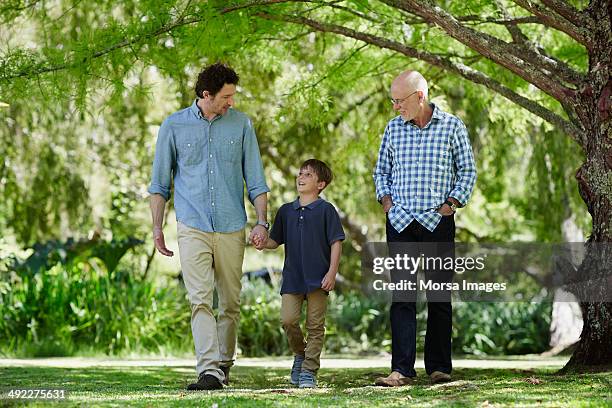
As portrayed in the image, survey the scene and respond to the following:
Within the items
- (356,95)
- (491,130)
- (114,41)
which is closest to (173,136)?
(114,41)

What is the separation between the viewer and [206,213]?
18.5 feet

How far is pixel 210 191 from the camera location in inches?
223

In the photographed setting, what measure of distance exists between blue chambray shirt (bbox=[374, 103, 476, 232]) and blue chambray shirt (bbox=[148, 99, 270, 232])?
828mm

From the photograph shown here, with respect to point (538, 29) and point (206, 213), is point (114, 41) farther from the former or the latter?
point (538, 29)

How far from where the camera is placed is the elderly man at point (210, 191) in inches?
220

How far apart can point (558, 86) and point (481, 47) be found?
1.93 feet

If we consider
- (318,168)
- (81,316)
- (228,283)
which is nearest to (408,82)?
(318,168)

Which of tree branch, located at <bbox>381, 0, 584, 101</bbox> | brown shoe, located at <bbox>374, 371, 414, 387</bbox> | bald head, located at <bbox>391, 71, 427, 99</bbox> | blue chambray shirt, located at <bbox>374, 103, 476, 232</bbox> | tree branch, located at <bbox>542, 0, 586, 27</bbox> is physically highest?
tree branch, located at <bbox>542, 0, 586, 27</bbox>

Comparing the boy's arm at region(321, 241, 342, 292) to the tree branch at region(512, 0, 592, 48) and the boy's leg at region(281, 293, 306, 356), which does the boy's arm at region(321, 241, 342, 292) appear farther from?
the tree branch at region(512, 0, 592, 48)

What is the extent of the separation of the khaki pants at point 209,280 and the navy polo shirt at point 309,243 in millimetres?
293

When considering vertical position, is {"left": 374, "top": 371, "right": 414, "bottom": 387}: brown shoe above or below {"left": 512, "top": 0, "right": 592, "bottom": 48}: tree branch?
below

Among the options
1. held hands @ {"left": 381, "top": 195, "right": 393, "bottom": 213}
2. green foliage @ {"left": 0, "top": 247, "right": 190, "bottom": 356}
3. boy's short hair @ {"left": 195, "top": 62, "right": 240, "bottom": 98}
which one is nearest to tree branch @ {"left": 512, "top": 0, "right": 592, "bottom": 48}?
held hands @ {"left": 381, "top": 195, "right": 393, "bottom": 213}

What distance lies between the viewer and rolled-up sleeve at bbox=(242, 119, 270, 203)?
5.86 metres

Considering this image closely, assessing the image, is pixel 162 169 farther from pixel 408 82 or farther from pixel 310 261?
pixel 408 82
